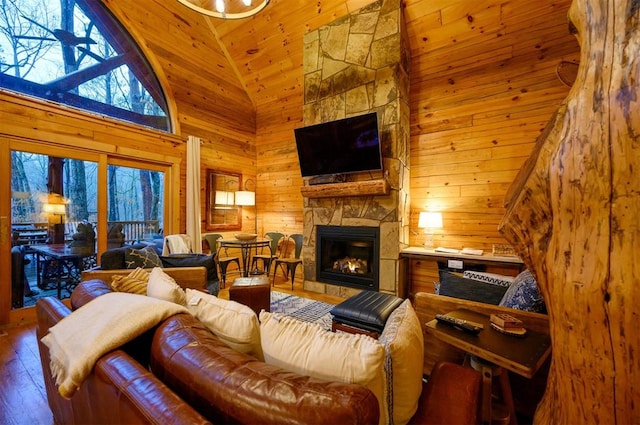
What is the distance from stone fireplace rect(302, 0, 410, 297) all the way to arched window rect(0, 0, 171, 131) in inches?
101

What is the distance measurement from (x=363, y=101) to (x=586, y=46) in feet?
10.6

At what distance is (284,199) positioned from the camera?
554cm

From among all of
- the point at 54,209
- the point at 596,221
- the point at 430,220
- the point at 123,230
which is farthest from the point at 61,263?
the point at 596,221

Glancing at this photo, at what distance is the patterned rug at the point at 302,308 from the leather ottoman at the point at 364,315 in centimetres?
86

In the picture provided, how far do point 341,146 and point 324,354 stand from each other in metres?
3.36

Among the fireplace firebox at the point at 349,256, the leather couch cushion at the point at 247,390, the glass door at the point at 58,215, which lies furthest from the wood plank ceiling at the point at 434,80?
the leather couch cushion at the point at 247,390

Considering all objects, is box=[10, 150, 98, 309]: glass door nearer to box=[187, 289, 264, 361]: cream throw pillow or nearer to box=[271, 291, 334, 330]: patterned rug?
box=[271, 291, 334, 330]: patterned rug

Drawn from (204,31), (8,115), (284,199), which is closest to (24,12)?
(8,115)

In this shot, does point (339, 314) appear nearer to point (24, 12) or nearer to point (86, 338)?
point (86, 338)

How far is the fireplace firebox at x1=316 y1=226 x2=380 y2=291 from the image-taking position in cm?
382

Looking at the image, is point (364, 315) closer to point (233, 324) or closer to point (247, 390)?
point (233, 324)

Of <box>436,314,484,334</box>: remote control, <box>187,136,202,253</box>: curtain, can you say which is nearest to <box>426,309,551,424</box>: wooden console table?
<box>436,314,484,334</box>: remote control

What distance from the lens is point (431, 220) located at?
12.0 ft

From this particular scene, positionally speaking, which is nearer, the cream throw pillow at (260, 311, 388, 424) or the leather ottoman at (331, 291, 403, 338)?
the cream throw pillow at (260, 311, 388, 424)
